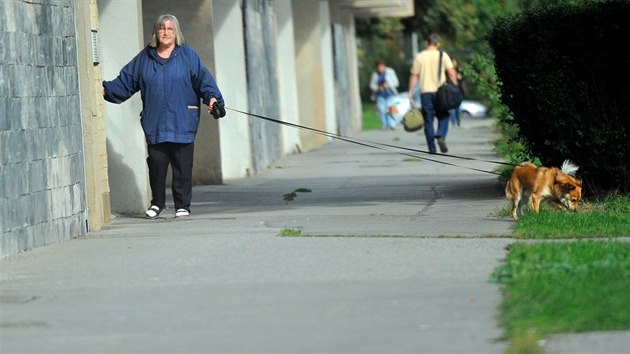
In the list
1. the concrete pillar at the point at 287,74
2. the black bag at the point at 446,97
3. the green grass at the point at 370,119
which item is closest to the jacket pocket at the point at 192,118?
the black bag at the point at 446,97

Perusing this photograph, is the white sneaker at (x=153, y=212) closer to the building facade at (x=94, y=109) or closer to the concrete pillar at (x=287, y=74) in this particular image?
the building facade at (x=94, y=109)

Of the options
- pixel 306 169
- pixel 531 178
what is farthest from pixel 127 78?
pixel 306 169

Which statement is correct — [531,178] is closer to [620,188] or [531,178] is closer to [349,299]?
[620,188]

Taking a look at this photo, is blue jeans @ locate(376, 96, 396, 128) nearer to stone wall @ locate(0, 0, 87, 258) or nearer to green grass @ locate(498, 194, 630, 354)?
stone wall @ locate(0, 0, 87, 258)

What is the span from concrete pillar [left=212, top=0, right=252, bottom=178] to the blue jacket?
6308 mm

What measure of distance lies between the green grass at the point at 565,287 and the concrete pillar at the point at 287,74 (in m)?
16.7

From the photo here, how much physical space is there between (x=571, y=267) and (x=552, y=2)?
18.6 feet

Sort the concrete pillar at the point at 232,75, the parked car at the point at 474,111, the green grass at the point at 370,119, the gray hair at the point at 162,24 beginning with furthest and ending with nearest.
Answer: the parked car at the point at 474,111, the green grass at the point at 370,119, the concrete pillar at the point at 232,75, the gray hair at the point at 162,24

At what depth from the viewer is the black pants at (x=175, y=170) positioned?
13.9 meters

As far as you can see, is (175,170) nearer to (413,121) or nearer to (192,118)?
(192,118)

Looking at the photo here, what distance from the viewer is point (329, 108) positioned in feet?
107

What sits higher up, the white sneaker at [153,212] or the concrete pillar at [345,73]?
the concrete pillar at [345,73]

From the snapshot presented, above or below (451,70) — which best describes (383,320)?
below

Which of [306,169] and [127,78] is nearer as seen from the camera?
[127,78]
